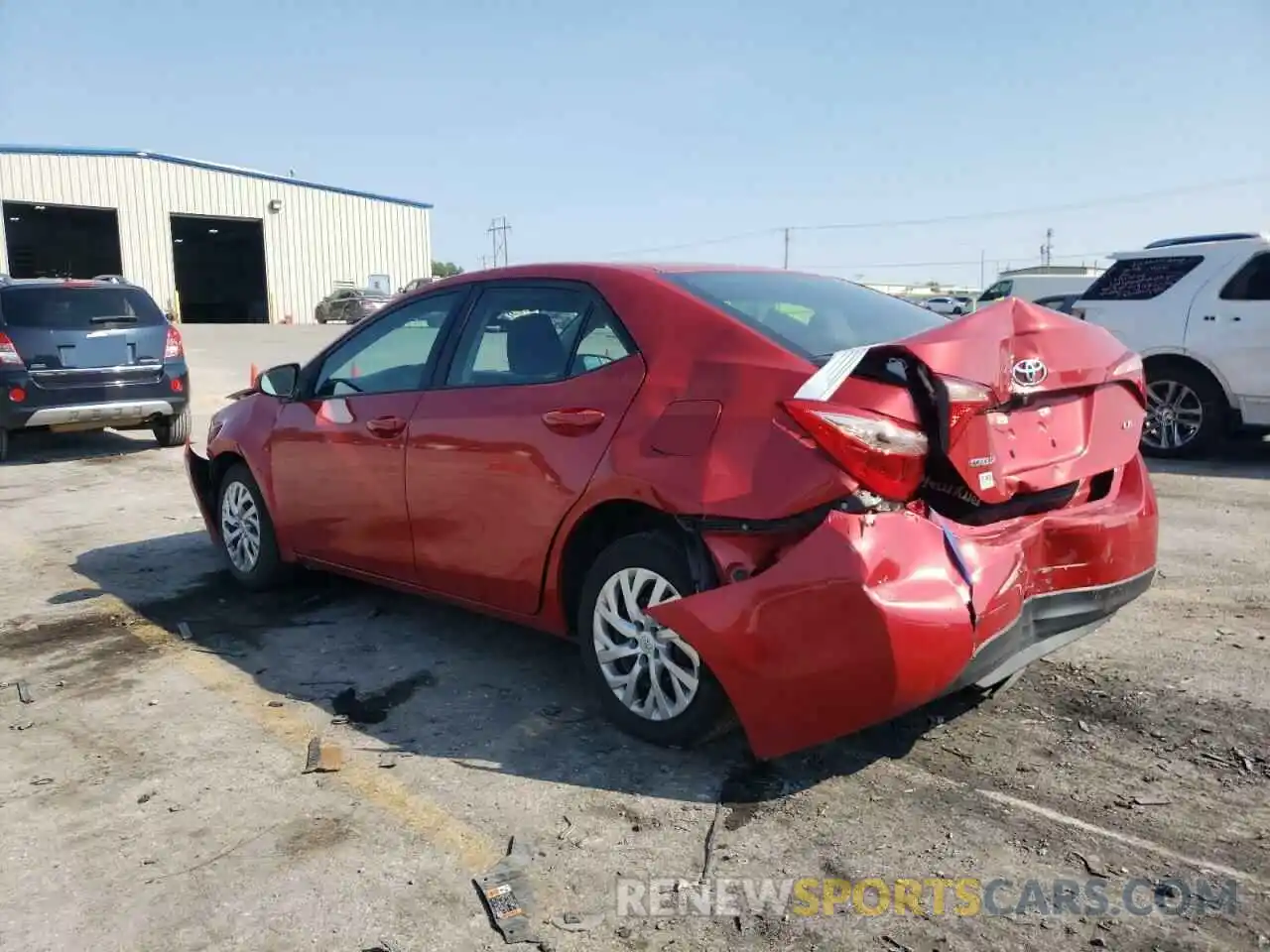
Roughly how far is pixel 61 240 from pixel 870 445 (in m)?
46.5

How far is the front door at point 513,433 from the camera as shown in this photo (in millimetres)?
3561

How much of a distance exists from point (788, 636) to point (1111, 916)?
40.8 inches

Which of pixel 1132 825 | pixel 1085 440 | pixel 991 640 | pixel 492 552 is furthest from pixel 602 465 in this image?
pixel 1132 825

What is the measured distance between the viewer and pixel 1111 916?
2.50 metres

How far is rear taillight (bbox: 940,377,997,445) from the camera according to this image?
115 inches

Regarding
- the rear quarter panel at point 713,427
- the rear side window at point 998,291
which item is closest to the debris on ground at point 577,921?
the rear quarter panel at point 713,427

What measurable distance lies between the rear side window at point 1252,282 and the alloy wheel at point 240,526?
7.93 metres

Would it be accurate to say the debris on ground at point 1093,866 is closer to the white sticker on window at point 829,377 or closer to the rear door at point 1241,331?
the white sticker on window at point 829,377

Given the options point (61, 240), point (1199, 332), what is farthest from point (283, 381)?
point (61, 240)

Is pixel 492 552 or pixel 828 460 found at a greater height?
pixel 828 460

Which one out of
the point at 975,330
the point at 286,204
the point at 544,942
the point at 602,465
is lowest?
the point at 544,942

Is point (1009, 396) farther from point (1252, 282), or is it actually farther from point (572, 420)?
point (1252, 282)

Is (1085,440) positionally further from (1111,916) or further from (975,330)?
(1111,916)

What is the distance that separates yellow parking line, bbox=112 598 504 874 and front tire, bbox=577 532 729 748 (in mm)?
712
